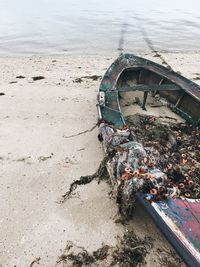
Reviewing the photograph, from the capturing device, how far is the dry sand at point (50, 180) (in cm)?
454

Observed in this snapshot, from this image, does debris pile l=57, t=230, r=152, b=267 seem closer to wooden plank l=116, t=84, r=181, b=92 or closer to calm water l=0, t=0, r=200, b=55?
wooden plank l=116, t=84, r=181, b=92

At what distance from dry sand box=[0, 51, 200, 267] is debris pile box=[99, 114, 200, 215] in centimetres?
57

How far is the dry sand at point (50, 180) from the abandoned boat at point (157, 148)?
52cm

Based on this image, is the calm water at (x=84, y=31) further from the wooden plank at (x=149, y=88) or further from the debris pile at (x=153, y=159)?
the debris pile at (x=153, y=159)

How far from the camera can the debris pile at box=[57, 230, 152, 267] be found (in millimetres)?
4223

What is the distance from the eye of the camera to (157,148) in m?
6.05

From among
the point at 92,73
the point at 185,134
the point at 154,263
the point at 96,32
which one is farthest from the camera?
the point at 96,32

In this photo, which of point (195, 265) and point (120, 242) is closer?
point (195, 265)

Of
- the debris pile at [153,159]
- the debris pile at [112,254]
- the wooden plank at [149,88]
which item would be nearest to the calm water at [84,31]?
the wooden plank at [149,88]

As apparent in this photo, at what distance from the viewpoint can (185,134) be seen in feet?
23.7

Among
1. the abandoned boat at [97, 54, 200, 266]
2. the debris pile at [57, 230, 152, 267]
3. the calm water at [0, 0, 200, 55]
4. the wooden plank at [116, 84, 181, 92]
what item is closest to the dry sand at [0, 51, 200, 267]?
the debris pile at [57, 230, 152, 267]

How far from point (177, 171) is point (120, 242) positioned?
1.85m

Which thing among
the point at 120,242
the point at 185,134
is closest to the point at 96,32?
the point at 185,134

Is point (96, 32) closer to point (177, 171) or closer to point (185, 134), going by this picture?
point (185, 134)
